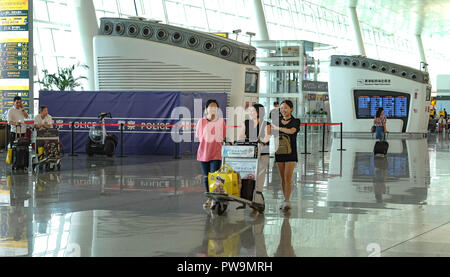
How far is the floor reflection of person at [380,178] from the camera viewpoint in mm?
10984

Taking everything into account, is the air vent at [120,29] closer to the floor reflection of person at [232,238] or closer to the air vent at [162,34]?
the air vent at [162,34]

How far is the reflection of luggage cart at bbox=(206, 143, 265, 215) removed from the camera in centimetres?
878

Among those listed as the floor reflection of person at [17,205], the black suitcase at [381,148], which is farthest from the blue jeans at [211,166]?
the black suitcase at [381,148]

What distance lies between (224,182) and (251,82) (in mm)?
14958

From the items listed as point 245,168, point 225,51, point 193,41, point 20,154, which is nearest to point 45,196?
point 245,168

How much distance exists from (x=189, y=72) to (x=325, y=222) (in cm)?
1528

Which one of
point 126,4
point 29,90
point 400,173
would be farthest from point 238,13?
point 400,173

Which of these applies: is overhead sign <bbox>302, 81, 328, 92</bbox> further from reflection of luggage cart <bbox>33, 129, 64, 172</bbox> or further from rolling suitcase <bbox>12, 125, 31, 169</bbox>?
rolling suitcase <bbox>12, 125, 31, 169</bbox>

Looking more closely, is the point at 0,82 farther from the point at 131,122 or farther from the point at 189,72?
the point at 189,72

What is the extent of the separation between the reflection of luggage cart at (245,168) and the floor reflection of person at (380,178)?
94.8 inches

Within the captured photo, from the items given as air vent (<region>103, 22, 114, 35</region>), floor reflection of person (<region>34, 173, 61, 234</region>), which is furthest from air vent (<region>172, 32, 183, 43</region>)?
floor reflection of person (<region>34, 173, 61, 234</region>)

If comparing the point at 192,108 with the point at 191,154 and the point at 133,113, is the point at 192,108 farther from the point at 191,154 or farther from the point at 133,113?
the point at 133,113

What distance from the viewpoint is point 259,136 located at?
9.02m

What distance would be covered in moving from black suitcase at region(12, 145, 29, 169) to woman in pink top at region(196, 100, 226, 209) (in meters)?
6.87
